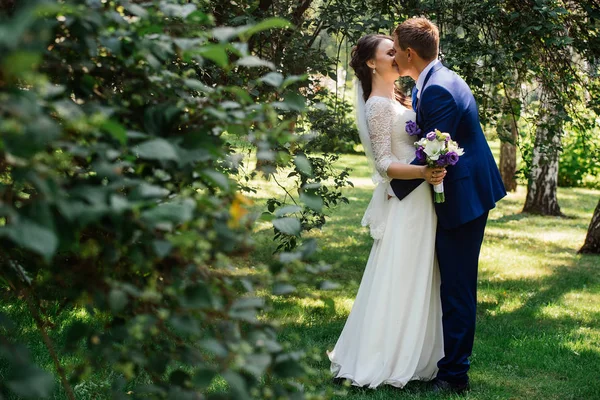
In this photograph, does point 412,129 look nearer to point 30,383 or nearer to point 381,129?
point 381,129

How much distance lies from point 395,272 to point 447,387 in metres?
0.74


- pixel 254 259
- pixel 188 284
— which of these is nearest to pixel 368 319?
pixel 188 284

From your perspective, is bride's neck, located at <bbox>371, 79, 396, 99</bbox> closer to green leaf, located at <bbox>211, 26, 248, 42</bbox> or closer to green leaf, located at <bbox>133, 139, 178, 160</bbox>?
green leaf, located at <bbox>211, 26, 248, 42</bbox>

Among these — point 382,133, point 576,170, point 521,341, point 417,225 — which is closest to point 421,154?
point 382,133

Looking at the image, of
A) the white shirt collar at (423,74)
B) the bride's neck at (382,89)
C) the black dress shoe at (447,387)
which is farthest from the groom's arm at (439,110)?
the black dress shoe at (447,387)

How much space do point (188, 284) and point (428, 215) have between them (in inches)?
118

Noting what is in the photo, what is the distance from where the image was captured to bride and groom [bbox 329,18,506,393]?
4.14 metres

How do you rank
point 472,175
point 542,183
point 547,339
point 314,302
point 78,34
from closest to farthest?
point 78,34, point 472,175, point 547,339, point 314,302, point 542,183

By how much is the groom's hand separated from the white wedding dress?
22 cm

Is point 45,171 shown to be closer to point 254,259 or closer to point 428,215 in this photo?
point 428,215

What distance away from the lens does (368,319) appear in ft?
14.3

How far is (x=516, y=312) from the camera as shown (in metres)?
6.43

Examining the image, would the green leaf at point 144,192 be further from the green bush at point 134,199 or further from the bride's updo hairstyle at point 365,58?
the bride's updo hairstyle at point 365,58

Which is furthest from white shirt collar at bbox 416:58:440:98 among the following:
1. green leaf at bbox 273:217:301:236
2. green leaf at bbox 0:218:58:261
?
green leaf at bbox 0:218:58:261
